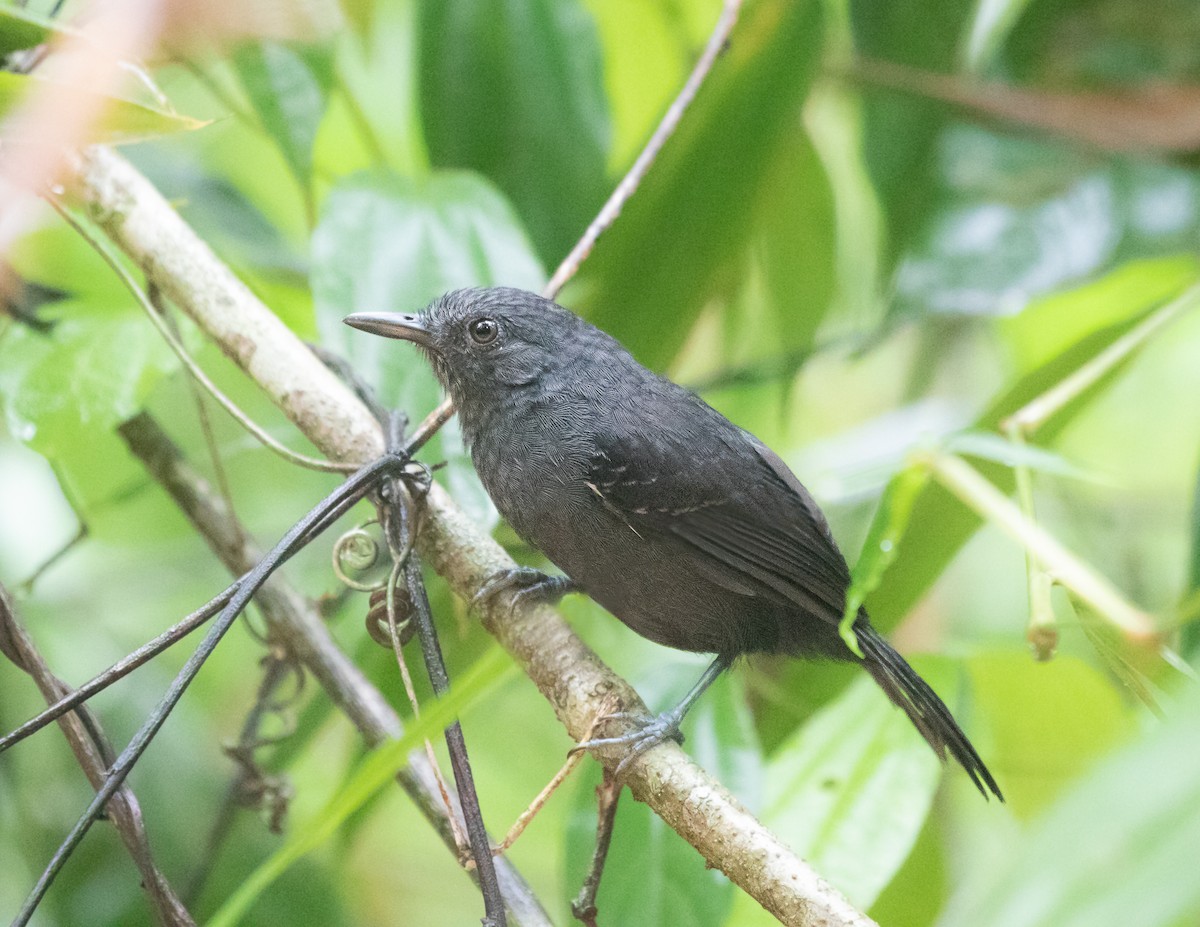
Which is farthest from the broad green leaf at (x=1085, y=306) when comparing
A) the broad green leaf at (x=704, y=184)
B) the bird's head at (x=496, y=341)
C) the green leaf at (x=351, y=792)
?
the green leaf at (x=351, y=792)

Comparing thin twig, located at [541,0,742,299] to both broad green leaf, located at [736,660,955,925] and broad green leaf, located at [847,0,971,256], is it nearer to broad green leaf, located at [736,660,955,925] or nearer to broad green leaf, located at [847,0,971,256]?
broad green leaf, located at [847,0,971,256]

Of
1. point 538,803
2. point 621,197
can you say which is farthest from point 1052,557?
point 621,197

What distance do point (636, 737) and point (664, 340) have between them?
4.96 ft

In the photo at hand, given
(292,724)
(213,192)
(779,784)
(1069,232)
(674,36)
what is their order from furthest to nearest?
1. (1069,232)
2. (674,36)
3. (213,192)
4. (292,724)
5. (779,784)

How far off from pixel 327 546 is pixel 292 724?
0.86m

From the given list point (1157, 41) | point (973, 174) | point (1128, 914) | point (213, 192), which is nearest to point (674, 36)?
point (973, 174)

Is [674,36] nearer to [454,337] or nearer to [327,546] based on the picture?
[454,337]

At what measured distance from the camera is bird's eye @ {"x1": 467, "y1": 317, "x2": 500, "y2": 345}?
2.53 metres

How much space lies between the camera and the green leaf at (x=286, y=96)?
→ 2.45 metres

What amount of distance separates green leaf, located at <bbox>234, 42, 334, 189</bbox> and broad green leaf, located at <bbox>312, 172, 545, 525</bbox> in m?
0.20

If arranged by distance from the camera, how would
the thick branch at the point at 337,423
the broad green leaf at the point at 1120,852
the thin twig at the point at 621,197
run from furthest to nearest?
1. the thin twig at the point at 621,197
2. the thick branch at the point at 337,423
3. the broad green leaf at the point at 1120,852

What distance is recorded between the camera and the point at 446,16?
2875 millimetres

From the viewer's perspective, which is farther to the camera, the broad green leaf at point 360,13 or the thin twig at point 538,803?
the broad green leaf at point 360,13

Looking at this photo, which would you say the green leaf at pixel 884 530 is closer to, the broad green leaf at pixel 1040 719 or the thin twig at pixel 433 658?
the thin twig at pixel 433 658
